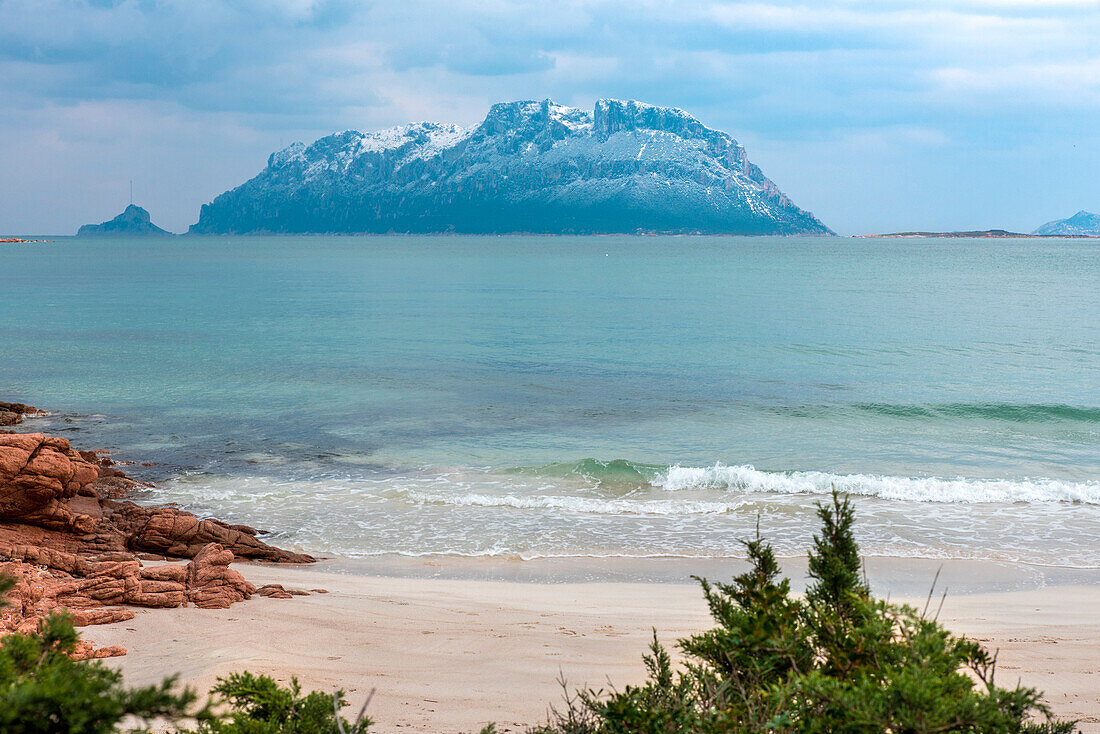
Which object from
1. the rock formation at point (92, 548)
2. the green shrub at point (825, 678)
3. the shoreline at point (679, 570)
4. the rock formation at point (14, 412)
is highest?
the green shrub at point (825, 678)

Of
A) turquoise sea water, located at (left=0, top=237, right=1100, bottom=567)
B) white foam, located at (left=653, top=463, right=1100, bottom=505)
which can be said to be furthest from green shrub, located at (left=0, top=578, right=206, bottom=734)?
white foam, located at (left=653, top=463, right=1100, bottom=505)

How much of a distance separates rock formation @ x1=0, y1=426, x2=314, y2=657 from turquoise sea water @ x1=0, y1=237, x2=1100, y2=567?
145 cm

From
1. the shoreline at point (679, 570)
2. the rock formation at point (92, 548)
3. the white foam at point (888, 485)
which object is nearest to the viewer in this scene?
the rock formation at point (92, 548)

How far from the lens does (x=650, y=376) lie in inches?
1073

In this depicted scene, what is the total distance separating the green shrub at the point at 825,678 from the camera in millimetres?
3230

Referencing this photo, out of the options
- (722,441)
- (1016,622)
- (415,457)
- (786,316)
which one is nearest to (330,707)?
(1016,622)

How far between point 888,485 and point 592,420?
7.96 meters

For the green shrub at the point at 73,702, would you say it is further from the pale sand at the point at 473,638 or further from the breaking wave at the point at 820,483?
the breaking wave at the point at 820,483

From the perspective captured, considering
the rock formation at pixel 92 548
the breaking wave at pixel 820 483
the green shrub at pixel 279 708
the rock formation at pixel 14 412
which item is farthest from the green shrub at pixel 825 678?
the rock formation at pixel 14 412

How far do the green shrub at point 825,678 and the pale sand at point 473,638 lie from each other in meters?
2.32

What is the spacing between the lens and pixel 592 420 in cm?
2089

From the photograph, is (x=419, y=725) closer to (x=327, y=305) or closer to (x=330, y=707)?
(x=330, y=707)

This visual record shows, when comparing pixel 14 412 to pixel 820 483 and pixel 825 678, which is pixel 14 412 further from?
pixel 825 678

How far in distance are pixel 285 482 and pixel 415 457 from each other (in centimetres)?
299
